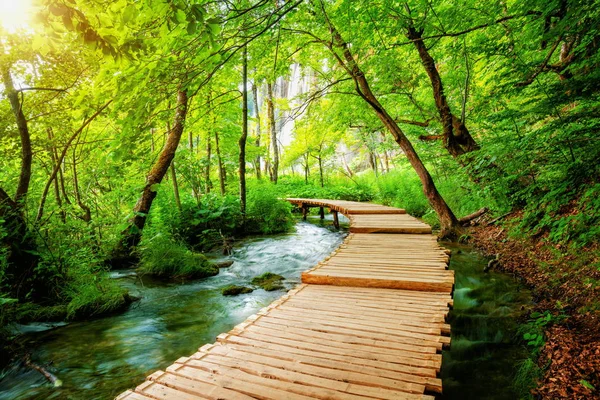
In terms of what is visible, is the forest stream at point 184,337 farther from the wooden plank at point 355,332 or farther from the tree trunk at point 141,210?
the wooden plank at point 355,332

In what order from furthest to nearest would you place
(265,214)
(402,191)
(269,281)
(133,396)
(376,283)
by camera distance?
(402,191), (265,214), (269,281), (376,283), (133,396)

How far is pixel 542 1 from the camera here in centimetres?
338

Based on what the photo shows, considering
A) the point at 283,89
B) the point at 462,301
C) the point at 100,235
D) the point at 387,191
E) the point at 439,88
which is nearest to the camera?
the point at 462,301

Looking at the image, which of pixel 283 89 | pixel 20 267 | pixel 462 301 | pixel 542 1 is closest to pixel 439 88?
pixel 542 1

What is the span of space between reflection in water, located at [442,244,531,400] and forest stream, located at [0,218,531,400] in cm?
1

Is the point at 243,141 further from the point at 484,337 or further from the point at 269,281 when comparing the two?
the point at 484,337

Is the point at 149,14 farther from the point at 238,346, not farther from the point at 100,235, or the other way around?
the point at 100,235

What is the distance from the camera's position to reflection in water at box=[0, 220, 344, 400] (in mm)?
3658

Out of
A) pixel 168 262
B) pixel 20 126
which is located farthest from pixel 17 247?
pixel 168 262

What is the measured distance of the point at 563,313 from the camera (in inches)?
156

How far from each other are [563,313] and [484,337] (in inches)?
39.2

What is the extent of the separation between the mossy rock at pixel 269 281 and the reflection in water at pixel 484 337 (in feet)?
11.5

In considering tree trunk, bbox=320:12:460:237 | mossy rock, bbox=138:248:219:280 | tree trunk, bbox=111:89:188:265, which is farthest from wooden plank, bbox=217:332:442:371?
tree trunk, bbox=320:12:460:237

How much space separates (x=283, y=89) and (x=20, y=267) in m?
40.3
